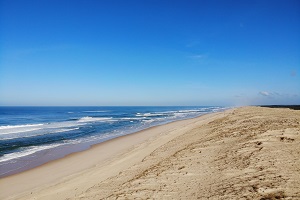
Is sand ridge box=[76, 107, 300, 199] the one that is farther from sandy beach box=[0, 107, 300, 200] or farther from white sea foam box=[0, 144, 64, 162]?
white sea foam box=[0, 144, 64, 162]

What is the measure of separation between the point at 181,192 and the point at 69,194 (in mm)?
3700

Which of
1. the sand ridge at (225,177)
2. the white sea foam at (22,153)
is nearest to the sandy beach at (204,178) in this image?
the sand ridge at (225,177)

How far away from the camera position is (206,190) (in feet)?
16.6

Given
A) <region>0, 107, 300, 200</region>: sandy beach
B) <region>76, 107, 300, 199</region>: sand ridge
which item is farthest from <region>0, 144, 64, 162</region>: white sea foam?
<region>76, 107, 300, 199</region>: sand ridge

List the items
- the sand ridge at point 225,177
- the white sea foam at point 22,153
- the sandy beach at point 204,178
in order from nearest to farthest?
the sand ridge at point 225,177
the sandy beach at point 204,178
the white sea foam at point 22,153

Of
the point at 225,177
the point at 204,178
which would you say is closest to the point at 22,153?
the point at 204,178

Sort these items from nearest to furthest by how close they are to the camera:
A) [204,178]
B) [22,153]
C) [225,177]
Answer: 1. [225,177]
2. [204,178]
3. [22,153]

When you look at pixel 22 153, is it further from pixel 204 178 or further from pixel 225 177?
pixel 225 177

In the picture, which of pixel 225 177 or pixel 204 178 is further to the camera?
pixel 204 178

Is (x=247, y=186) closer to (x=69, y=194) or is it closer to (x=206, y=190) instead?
(x=206, y=190)

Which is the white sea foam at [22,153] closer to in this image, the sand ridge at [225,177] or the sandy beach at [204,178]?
the sandy beach at [204,178]

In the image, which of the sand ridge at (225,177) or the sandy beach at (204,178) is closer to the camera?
the sand ridge at (225,177)

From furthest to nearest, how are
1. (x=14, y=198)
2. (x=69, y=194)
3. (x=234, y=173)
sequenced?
1. (x=14, y=198)
2. (x=69, y=194)
3. (x=234, y=173)

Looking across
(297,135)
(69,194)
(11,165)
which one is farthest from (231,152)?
(11,165)
